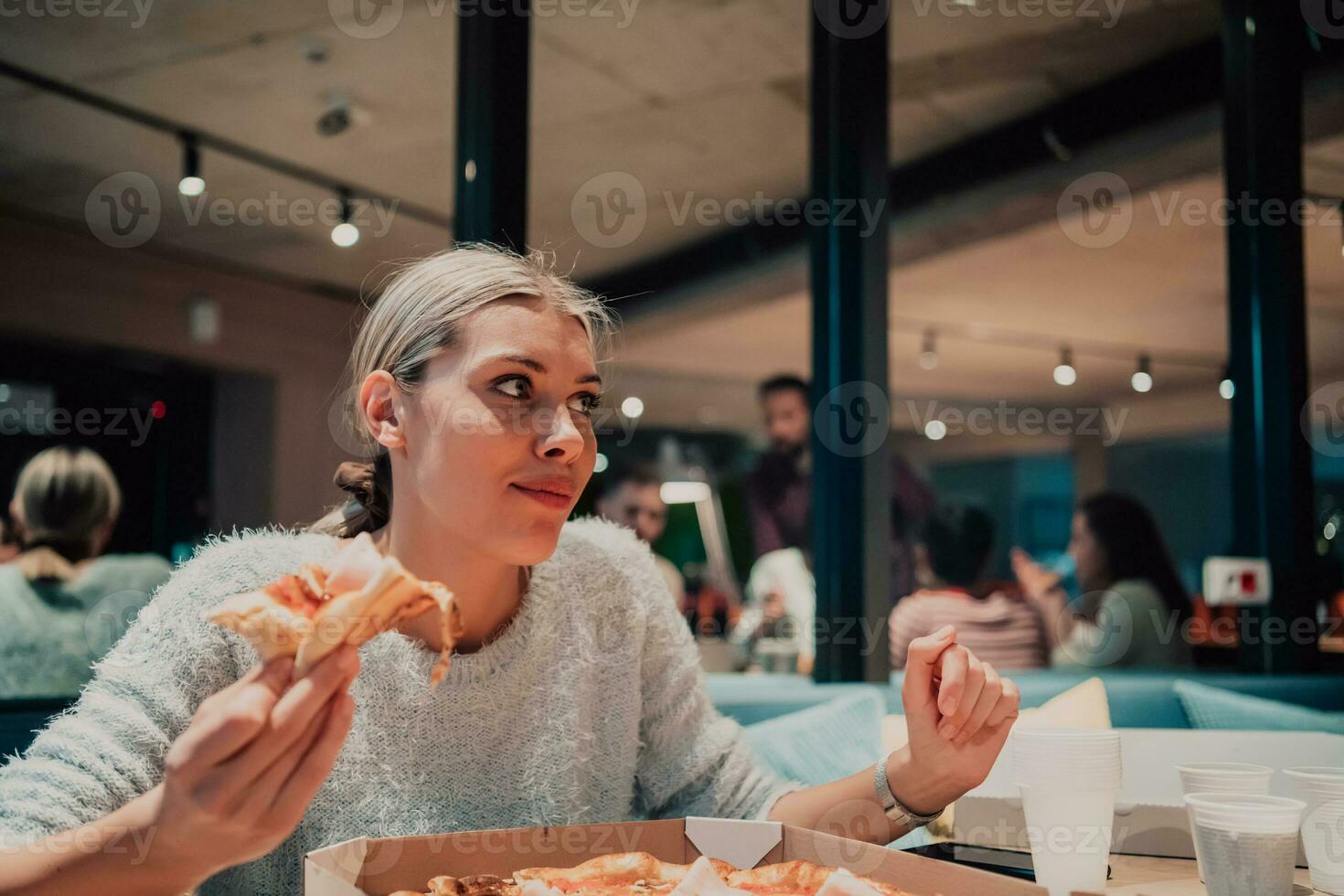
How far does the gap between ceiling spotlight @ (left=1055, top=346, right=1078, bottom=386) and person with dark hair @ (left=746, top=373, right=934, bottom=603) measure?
4214 mm

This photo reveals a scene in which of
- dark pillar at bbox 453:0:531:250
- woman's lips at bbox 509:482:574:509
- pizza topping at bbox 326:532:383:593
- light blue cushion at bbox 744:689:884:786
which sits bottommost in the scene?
light blue cushion at bbox 744:689:884:786

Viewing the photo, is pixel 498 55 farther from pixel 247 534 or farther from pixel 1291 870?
pixel 1291 870

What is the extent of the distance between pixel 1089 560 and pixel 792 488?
1595mm

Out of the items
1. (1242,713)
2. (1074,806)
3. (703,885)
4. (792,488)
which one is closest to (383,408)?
(703,885)

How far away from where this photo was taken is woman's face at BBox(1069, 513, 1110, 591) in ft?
12.9

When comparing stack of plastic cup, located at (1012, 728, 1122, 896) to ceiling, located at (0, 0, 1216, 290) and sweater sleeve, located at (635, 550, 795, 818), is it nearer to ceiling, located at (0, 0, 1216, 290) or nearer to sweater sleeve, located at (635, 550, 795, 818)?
sweater sleeve, located at (635, 550, 795, 818)

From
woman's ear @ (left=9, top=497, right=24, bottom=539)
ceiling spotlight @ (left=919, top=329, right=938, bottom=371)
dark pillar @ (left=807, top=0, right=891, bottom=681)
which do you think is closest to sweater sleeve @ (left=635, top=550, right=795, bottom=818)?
dark pillar @ (left=807, top=0, right=891, bottom=681)

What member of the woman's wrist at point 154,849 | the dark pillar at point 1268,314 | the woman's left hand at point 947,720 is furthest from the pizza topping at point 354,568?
the dark pillar at point 1268,314

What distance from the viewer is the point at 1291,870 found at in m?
0.95

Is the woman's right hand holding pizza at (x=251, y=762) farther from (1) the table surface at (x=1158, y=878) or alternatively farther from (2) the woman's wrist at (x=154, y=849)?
(1) the table surface at (x=1158, y=878)

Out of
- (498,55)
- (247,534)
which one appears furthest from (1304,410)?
(247,534)

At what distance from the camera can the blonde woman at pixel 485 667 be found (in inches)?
45.8

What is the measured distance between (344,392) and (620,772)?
2.25ft

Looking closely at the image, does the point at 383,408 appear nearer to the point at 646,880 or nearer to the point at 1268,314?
the point at 646,880
